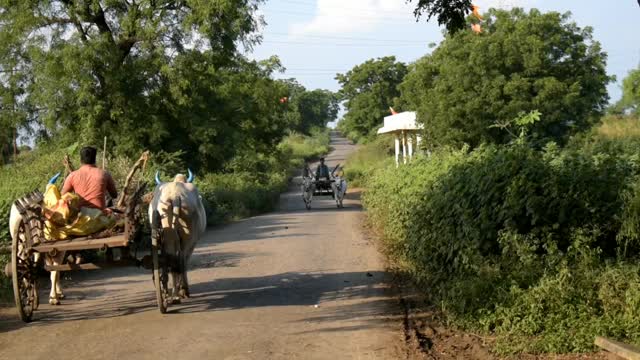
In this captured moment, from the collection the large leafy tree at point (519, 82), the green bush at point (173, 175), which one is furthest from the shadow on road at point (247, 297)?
the large leafy tree at point (519, 82)

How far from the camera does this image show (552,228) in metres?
8.49

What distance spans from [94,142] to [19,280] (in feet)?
67.1

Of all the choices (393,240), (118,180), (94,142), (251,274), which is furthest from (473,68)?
(251,274)

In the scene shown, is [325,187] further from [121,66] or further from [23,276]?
[23,276]

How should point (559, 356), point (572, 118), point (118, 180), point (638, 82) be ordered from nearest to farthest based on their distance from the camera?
point (559, 356), point (118, 180), point (572, 118), point (638, 82)

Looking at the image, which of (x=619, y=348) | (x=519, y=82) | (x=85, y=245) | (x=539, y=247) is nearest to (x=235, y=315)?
(x=85, y=245)

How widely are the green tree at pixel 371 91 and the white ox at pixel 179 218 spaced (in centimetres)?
6507

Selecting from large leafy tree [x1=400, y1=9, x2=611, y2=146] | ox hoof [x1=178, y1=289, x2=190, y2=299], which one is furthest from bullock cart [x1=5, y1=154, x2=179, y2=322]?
large leafy tree [x1=400, y1=9, x2=611, y2=146]

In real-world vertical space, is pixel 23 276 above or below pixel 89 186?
below

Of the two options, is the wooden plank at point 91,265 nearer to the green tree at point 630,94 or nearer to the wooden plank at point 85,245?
the wooden plank at point 85,245

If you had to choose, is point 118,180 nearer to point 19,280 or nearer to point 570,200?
point 19,280

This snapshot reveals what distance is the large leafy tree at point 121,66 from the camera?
28.4 meters

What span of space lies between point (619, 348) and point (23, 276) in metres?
6.58

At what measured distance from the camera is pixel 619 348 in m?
6.52
